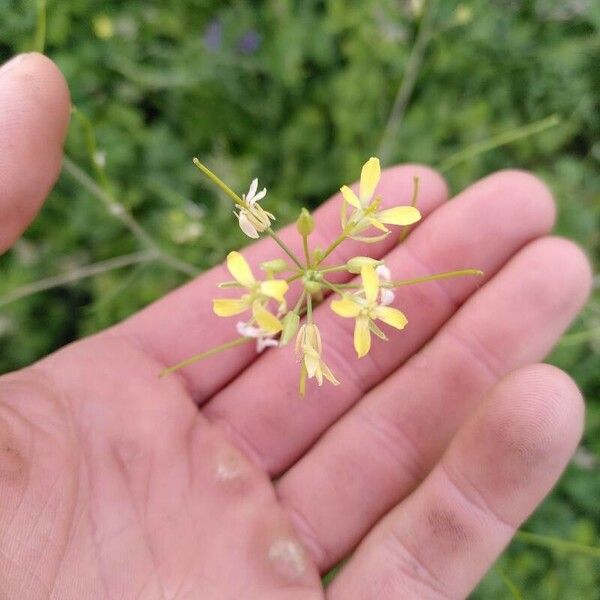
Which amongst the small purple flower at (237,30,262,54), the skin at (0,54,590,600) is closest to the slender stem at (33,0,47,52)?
the skin at (0,54,590,600)

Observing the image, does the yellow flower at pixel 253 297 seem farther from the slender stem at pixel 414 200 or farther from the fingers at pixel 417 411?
the fingers at pixel 417 411

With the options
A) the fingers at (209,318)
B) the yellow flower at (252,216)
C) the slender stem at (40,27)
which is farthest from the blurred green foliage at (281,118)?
the yellow flower at (252,216)

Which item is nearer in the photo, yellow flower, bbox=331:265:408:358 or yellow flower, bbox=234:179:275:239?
yellow flower, bbox=331:265:408:358

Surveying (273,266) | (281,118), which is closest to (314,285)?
(273,266)

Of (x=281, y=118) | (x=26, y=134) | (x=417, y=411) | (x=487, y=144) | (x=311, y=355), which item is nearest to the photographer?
(x=311, y=355)

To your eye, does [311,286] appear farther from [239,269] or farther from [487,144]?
[487,144]

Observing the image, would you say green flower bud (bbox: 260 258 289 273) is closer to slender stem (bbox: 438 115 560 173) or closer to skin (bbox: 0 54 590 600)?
skin (bbox: 0 54 590 600)

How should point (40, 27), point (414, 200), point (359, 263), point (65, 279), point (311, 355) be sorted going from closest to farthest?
point (311, 355) < point (359, 263) < point (414, 200) < point (40, 27) < point (65, 279)
